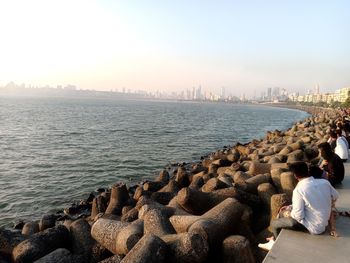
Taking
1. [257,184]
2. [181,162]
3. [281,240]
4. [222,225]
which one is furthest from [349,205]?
[181,162]

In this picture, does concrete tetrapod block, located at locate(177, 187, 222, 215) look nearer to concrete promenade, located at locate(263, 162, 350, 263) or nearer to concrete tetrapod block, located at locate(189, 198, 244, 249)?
concrete tetrapod block, located at locate(189, 198, 244, 249)

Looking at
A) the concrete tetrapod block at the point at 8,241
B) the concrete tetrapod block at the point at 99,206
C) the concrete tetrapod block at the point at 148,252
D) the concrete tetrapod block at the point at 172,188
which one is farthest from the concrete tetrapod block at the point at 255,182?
the concrete tetrapod block at the point at 8,241

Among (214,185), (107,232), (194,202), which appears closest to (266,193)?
(214,185)

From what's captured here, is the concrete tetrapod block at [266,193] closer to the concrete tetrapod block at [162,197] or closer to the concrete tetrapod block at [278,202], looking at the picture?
the concrete tetrapod block at [278,202]

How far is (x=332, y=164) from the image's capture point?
830 cm

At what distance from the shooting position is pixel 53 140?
29.7 m

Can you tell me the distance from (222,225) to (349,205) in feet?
10.4

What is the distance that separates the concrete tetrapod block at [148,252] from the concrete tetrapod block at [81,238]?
1935 mm

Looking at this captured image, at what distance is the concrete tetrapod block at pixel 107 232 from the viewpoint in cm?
593

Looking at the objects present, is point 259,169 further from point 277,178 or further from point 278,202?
point 278,202

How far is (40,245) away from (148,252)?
276cm

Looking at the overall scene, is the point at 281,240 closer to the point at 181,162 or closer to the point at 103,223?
the point at 103,223

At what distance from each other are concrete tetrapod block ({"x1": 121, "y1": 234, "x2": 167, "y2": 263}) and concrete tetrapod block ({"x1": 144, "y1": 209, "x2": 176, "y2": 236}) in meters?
0.89

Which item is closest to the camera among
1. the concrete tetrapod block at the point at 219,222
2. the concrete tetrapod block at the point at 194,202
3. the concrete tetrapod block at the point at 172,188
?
the concrete tetrapod block at the point at 219,222
